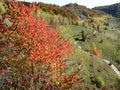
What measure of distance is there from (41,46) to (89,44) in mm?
94491

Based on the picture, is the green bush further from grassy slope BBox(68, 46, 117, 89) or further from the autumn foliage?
the autumn foliage

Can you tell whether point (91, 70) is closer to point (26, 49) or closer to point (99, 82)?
point (99, 82)

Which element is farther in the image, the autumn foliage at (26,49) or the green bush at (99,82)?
the green bush at (99,82)

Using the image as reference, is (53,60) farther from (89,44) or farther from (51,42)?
(89,44)

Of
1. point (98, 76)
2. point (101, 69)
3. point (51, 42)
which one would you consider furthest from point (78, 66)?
point (51, 42)

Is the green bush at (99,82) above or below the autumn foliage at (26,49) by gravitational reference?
below

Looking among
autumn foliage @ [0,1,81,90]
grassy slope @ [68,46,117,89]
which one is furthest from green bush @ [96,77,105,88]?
autumn foliage @ [0,1,81,90]

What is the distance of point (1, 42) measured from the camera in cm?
3219

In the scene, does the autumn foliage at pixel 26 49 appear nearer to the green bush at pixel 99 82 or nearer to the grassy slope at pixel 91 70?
the grassy slope at pixel 91 70

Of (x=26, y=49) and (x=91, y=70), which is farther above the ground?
(x=26, y=49)

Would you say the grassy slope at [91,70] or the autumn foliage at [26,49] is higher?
the autumn foliage at [26,49]

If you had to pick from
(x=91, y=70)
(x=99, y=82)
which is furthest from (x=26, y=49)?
(x=91, y=70)

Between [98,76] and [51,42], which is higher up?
[51,42]

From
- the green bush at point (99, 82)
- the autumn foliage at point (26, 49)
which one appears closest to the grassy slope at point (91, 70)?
the green bush at point (99, 82)
